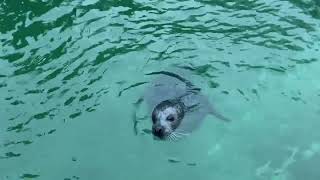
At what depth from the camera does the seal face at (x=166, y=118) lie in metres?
13.9

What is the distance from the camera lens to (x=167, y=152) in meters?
13.8

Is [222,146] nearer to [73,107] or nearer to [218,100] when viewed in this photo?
[218,100]

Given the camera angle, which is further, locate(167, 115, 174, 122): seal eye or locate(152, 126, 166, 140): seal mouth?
locate(167, 115, 174, 122): seal eye

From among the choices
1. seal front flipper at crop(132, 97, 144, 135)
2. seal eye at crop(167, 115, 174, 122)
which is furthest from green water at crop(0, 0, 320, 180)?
seal eye at crop(167, 115, 174, 122)

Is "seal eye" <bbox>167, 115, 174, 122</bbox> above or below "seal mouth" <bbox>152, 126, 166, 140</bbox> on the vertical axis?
above

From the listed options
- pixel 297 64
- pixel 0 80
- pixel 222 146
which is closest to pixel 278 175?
pixel 222 146

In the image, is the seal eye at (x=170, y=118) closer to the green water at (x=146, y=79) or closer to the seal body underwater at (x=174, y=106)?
the seal body underwater at (x=174, y=106)

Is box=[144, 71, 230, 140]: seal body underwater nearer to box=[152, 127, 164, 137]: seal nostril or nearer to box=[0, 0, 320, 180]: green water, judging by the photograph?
box=[152, 127, 164, 137]: seal nostril

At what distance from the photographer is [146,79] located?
1603cm

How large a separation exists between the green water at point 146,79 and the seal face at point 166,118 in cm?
29

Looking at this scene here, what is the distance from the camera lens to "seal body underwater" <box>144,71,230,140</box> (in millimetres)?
14055

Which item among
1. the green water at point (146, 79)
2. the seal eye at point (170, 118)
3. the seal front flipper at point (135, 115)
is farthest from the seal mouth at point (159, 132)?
the seal front flipper at point (135, 115)

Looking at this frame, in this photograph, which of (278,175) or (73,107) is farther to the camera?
(73,107)

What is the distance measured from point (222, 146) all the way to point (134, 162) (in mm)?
2166
